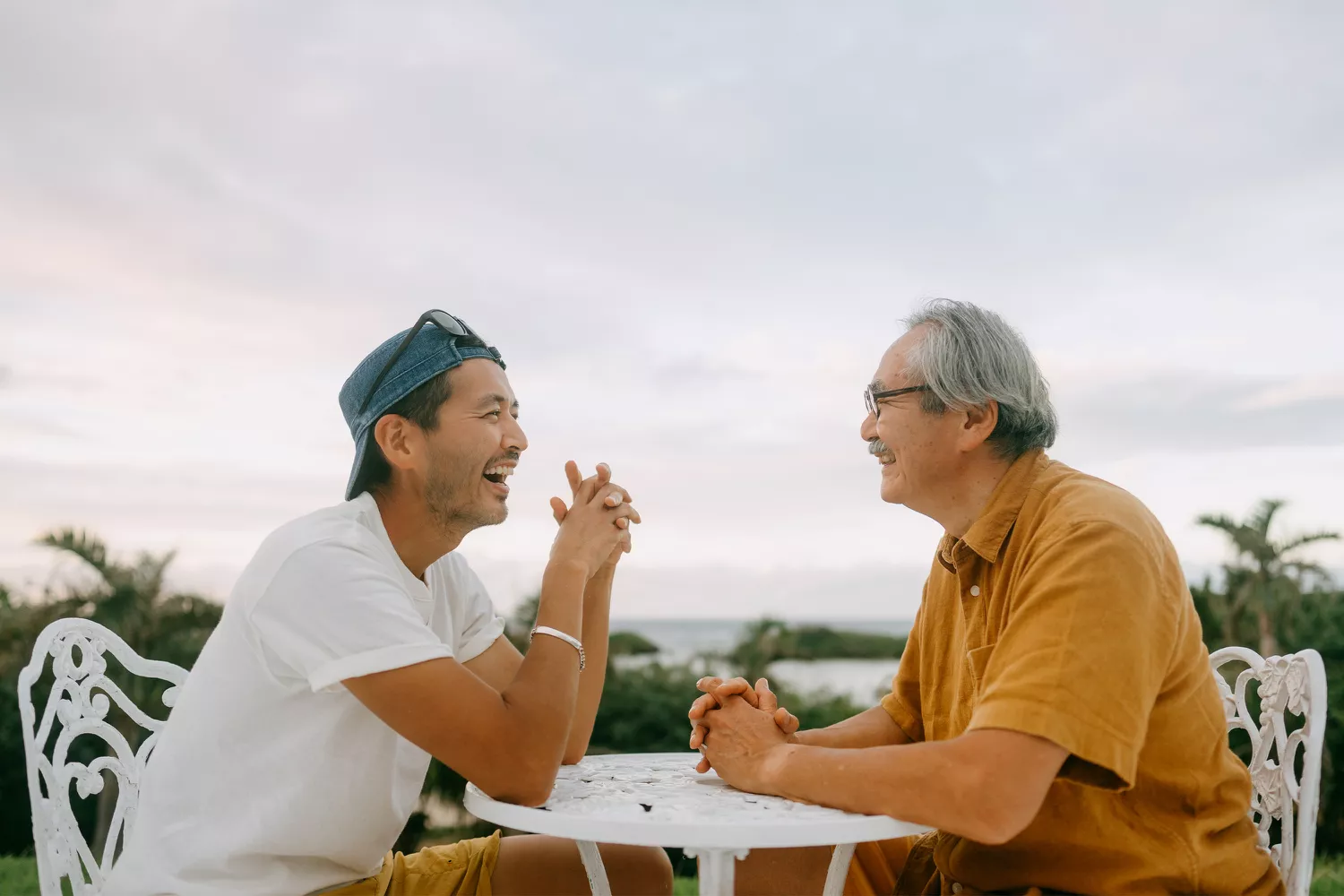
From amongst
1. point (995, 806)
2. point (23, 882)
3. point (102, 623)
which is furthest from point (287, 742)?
point (102, 623)

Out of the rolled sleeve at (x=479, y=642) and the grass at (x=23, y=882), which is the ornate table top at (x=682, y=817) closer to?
the rolled sleeve at (x=479, y=642)

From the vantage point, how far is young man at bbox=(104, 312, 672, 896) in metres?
2.28

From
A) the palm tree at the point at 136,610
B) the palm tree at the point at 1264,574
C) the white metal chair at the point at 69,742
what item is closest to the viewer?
the white metal chair at the point at 69,742

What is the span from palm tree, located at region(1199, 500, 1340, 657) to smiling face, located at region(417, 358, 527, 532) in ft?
35.5

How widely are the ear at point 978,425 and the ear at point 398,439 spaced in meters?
1.57

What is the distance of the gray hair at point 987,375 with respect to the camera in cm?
279

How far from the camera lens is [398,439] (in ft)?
9.41

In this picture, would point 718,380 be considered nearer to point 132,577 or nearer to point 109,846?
point 132,577

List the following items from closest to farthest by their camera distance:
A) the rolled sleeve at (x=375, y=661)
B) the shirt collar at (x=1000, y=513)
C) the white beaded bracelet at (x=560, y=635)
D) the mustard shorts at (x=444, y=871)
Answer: the rolled sleeve at (x=375, y=661), the white beaded bracelet at (x=560, y=635), the shirt collar at (x=1000, y=513), the mustard shorts at (x=444, y=871)

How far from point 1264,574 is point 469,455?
1114 centimetres

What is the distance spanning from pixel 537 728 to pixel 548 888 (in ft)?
3.13

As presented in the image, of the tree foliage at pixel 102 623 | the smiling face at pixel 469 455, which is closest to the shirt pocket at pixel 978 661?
the smiling face at pixel 469 455

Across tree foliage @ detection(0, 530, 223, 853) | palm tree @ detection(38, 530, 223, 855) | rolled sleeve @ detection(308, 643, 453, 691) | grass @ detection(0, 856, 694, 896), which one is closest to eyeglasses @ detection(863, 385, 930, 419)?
rolled sleeve @ detection(308, 643, 453, 691)

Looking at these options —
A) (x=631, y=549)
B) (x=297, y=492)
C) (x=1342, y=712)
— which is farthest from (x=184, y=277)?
(x=1342, y=712)
